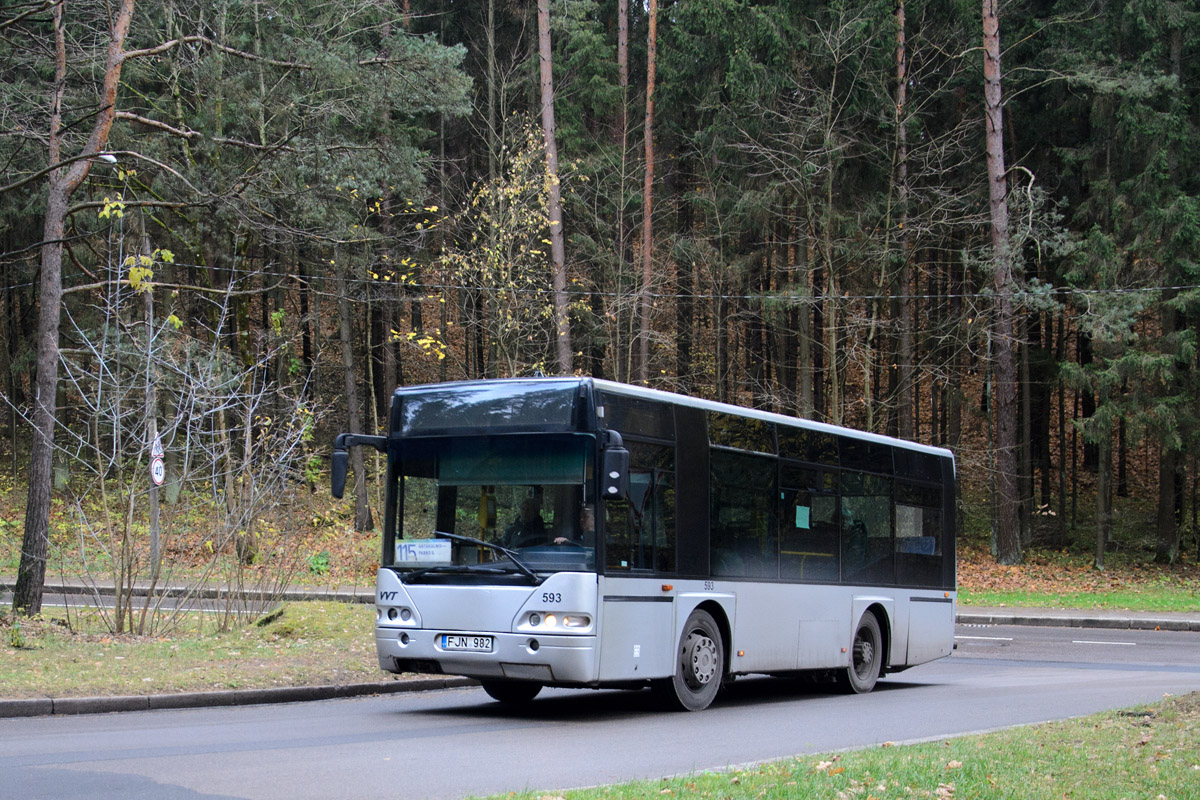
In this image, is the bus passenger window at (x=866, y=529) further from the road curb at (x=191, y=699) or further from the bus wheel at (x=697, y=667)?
the road curb at (x=191, y=699)

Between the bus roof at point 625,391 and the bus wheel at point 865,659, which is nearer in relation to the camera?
the bus roof at point 625,391

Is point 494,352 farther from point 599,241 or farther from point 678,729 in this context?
point 678,729

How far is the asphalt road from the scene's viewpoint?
778 centimetres

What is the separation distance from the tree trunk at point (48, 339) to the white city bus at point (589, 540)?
6242mm

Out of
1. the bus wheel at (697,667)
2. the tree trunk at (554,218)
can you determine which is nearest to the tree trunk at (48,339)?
the bus wheel at (697,667)

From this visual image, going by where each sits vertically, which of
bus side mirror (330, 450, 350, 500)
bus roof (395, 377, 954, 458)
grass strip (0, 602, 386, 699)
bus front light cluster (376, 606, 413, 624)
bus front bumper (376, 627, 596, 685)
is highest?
bus roof (395, 377, 954, 458)

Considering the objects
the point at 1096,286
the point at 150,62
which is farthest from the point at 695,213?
the point at 150,62

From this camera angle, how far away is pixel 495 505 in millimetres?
11281

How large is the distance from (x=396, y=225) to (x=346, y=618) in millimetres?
19804

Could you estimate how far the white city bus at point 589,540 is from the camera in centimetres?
1091

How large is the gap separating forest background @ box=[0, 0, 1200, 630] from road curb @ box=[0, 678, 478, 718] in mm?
10076

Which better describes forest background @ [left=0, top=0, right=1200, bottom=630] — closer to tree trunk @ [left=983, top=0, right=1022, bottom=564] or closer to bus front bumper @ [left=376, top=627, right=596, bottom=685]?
tree trunk @ [left=983, top=0, right=1022, bottom=564]

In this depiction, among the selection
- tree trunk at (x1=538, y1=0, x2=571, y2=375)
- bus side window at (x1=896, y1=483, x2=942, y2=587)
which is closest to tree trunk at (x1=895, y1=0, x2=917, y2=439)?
tree trunk at (x1=538, y1=0, x2=571, y2=375)

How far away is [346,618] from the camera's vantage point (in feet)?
60.6
